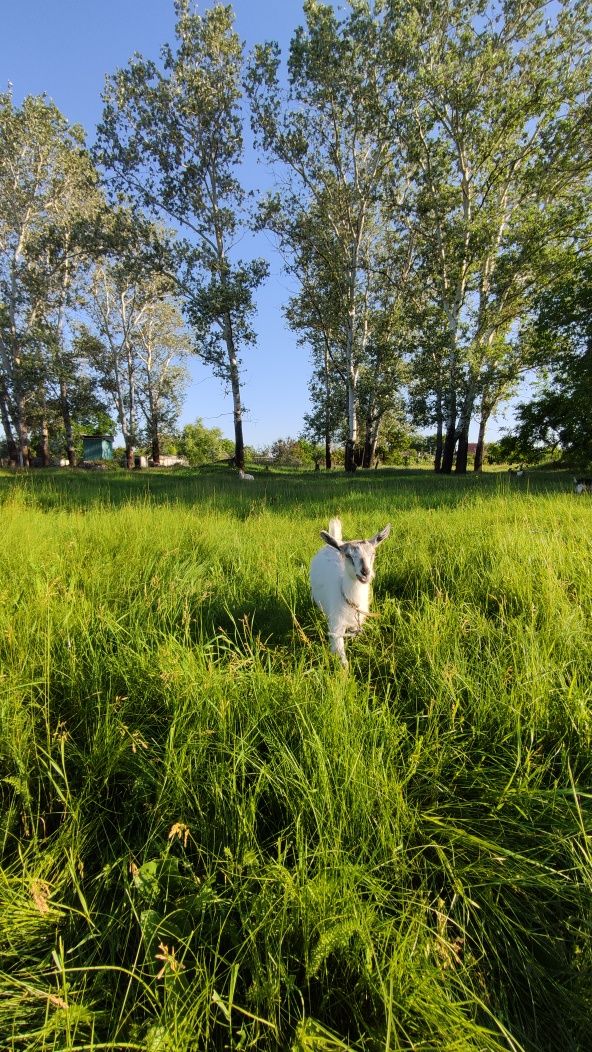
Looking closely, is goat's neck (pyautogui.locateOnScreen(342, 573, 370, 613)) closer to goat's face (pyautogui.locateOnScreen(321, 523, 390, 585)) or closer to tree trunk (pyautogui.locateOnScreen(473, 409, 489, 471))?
goat's face (pyautogui.locateOnScreen(321, 523, 390, 585))

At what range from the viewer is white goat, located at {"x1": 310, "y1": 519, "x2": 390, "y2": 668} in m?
2.70

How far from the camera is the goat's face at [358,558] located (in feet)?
8.80

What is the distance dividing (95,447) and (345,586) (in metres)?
48.5

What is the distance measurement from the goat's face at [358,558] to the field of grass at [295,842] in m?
0.42

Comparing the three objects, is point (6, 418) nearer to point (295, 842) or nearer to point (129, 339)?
point (129, 339)

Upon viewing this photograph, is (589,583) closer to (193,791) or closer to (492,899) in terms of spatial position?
(492,899)

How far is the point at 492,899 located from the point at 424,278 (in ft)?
84.5

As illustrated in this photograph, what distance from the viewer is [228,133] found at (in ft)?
66.7

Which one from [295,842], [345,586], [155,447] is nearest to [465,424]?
[345,586]

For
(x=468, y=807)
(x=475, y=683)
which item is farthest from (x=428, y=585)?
(x=468, y=807)

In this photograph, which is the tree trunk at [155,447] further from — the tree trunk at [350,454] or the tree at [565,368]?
the tree at [565,368]

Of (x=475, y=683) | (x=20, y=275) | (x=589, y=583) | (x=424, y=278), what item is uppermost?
(x=20, y=275)

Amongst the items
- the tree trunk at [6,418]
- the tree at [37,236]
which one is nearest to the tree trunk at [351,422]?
the tree at [37,236]

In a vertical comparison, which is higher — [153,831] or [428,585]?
[428,585]
